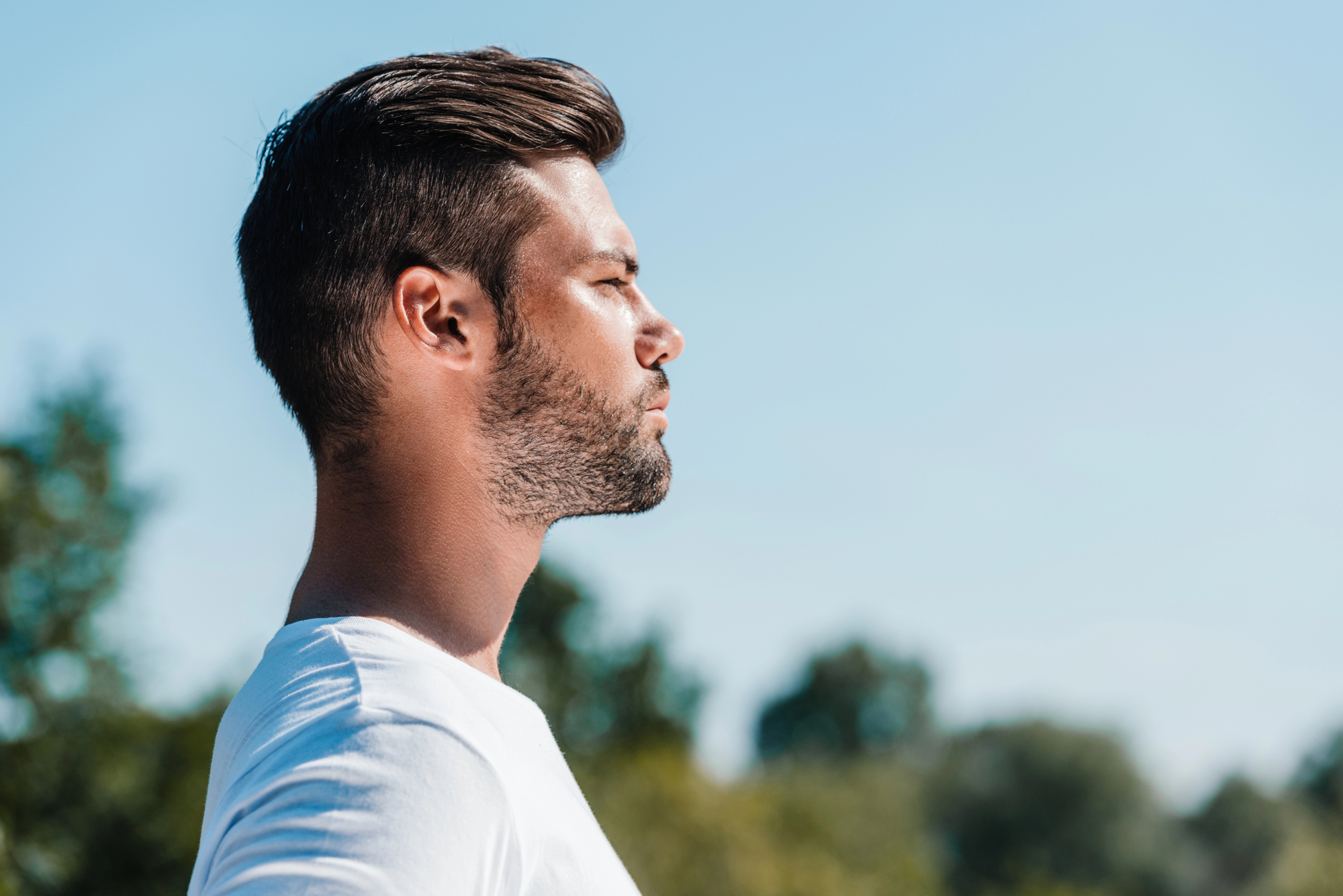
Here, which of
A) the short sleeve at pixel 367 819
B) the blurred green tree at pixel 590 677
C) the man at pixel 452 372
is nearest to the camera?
the short sleeve at pixel 367 819

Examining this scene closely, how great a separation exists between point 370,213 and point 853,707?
220 ft

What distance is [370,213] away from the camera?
182cm

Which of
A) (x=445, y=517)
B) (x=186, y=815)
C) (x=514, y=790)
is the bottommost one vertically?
(x=186, y=815)

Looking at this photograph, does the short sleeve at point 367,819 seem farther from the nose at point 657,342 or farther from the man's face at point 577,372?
the nose at point 657,342

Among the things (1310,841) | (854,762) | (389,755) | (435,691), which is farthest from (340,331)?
(854,762)

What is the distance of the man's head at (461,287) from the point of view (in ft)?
5.81

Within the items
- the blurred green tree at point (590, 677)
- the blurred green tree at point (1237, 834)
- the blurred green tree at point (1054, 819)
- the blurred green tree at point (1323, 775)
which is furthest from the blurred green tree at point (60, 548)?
the blurred green tree at point (1323, 775)

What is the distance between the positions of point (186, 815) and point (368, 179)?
22.1 m

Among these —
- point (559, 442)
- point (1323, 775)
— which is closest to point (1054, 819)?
point (1323, 775)

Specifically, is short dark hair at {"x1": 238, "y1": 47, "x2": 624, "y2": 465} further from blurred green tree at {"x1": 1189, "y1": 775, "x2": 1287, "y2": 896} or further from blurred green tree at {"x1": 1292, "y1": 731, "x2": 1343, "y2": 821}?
blurred green tree at {"x1": 1292, "y1": 731, "x2": 1343, "y2": 821}

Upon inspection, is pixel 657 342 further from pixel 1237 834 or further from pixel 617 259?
pixel 1237 834

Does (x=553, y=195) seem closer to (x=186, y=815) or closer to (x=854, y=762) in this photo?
(x=186, y=815)

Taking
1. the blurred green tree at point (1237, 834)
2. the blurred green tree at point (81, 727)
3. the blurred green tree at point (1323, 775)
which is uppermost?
the blurred green tree at point (1323, 775)

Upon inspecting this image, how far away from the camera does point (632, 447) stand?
6.48 feet
